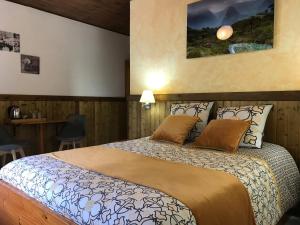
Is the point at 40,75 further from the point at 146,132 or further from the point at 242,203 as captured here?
the point at 242,203

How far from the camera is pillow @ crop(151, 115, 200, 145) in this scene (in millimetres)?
2541

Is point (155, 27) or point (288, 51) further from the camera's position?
point (155, 27)

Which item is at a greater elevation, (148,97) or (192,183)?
(148,97)

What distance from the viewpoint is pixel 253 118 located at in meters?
2.40

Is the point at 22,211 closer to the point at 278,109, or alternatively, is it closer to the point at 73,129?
the point at 278,109

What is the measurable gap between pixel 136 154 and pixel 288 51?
1.80m

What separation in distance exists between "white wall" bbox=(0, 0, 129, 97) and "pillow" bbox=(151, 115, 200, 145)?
100 inches

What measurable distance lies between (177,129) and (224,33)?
1.22 metres

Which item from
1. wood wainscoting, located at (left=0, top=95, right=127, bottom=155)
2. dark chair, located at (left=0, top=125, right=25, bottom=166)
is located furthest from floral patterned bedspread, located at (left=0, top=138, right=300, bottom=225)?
wood wainscoting, located at (left=0, top=95, right=127, bottom=155)

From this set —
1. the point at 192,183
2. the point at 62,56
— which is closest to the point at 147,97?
the point at 62,56

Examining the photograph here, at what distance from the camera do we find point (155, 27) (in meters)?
3.55

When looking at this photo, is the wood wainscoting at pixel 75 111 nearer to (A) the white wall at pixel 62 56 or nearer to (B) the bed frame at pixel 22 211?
(A) the white wall at pixel 62 56

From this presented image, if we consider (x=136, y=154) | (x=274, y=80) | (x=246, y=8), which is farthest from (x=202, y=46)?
(x=136, y=154)

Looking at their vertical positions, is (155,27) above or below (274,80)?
above
